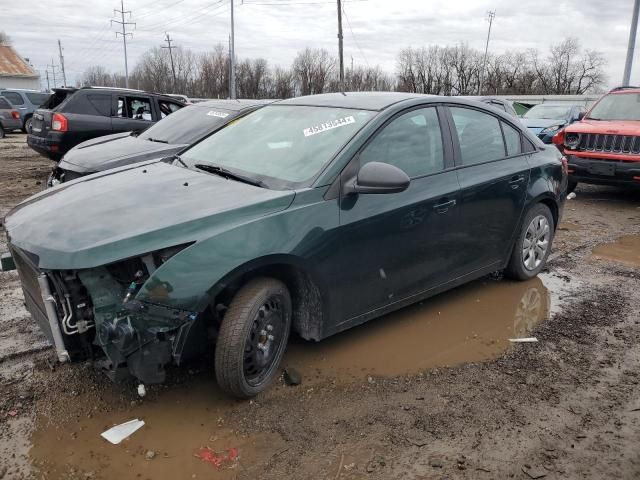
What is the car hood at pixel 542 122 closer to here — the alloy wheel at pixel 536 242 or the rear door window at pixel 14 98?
the alloy wheel at pixel 536 242

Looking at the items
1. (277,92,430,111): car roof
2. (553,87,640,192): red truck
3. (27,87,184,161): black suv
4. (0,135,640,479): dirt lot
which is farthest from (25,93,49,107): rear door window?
(277,92,430,111): car roof

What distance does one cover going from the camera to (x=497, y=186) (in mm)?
4410

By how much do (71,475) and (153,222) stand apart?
126 cm

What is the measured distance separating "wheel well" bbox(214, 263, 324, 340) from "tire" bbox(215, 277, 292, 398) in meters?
0.05

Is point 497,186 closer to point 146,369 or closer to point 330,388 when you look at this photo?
point 330,388

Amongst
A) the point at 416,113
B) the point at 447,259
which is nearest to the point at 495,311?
the point at 447,259

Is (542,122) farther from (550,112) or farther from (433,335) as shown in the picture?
(433,335)

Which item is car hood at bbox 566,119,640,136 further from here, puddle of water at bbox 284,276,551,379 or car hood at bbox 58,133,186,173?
car hood at bbox 58,133,186,173

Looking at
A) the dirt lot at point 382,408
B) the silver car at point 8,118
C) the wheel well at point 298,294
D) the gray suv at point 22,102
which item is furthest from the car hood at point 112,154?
the gray suv at point 22,102

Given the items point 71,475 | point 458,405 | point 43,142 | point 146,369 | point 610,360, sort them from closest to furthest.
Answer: point 71,475, point 146,369, point 458,405, point 610,360, point 43,142

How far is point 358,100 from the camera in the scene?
13.4ft

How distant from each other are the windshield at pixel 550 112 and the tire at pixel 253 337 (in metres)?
14.1

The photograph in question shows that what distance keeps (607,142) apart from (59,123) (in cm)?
918

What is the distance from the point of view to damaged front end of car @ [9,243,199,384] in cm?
262
